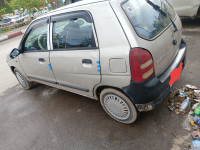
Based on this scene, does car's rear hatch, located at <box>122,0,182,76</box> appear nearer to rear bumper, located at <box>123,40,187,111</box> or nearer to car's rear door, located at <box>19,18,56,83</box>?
rear bumper, located at <box>123,40,187,111</box>

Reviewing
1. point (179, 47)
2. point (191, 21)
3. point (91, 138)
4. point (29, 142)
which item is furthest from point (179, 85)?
point (191, 21)

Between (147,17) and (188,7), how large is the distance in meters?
3.81

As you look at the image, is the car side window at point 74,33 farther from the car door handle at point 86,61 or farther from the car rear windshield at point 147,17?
the car rear windshield at point 147,17

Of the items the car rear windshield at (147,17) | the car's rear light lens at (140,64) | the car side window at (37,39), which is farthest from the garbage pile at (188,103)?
the car side window at (37,39)

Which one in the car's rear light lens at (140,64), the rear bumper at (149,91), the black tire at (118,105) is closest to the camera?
the car's rear light lens at (140,64)

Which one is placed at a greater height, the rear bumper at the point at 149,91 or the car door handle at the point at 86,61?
the car door handle at the point at 86,61

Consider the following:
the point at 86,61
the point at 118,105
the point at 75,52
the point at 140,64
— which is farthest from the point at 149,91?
the point at 75,52

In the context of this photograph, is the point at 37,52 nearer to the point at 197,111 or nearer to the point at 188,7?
the point at 197,111

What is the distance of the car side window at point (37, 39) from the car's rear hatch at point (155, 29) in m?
1.58

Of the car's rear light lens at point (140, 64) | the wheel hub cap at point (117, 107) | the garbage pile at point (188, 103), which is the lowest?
the garbage pile at point (188, 103)

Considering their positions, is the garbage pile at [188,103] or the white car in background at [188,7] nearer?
the garbage pile at [188,103]

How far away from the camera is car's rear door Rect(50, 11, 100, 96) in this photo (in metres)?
2.20

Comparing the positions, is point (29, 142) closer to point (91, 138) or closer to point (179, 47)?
point (91, 138)

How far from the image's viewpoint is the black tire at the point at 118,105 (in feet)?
7.08
